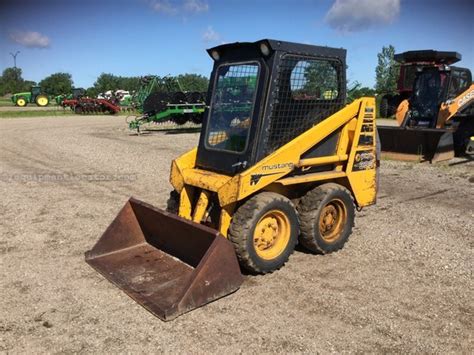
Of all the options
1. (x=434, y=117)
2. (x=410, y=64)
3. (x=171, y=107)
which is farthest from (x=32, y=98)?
(x=434, y=117)

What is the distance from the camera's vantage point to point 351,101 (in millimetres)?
5156

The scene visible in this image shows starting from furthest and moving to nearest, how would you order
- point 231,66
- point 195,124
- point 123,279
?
1. point 195,124
2. point 231,66
3. point 123,279

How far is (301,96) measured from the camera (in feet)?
14.3

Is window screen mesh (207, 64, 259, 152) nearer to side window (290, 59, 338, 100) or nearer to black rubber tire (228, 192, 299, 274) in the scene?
side window (290, 59, 338, 100)

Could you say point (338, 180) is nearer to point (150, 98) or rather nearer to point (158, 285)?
point (158, 285)

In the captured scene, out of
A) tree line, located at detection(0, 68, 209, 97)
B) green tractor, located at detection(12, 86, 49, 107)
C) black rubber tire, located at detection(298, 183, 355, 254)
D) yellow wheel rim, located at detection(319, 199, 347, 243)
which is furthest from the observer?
tree line, located at detection(0, 68, 209, 97)

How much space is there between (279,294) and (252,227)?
623 millimetres

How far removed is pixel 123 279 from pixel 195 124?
1715 centimetres

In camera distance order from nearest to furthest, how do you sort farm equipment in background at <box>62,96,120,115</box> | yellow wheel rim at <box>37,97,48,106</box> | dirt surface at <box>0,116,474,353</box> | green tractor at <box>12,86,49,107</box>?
dirt surface at <box>0,116,474,353</box> < farm equipment in background at <box>62,96,120,115</box> < green tractor at <box>12,86,49,107</box> < yellow wheel rim at <box>37,97,48,106</box>

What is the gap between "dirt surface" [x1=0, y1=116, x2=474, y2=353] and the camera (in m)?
3.08

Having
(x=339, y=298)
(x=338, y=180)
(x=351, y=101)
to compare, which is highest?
(x=351, y=101)

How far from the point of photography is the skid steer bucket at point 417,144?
33.4ft

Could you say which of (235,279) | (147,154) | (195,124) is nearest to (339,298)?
(235,279)

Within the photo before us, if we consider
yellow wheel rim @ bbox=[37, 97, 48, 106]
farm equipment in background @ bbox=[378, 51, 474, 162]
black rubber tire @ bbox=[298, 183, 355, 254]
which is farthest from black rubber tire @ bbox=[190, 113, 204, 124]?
yellow wheel rim @ bbox=[37, 97, 48, 106]
